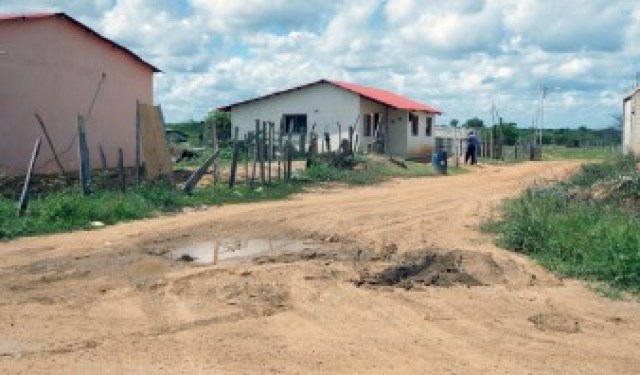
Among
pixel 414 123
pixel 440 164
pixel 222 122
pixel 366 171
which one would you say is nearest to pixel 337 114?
pixel 414 123

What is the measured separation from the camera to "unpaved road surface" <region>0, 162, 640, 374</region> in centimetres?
561

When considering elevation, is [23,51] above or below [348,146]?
above

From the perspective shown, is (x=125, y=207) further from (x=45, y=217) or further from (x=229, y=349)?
(x=229, y=349)

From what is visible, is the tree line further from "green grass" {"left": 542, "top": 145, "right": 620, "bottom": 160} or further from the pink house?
the pink house

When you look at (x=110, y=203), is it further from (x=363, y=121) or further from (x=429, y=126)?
(x=429, y=126)

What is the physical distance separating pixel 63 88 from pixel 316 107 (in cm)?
1723

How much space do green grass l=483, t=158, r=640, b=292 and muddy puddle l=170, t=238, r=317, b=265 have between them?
2.99 metres

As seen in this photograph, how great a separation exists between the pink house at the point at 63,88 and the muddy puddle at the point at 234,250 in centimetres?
919

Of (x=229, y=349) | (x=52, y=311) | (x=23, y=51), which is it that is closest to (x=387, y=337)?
(x=229, y=349)

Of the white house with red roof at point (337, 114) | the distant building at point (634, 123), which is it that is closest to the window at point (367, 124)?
the white house with red roof at point (337, 114)

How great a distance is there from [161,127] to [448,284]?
35.4 feet

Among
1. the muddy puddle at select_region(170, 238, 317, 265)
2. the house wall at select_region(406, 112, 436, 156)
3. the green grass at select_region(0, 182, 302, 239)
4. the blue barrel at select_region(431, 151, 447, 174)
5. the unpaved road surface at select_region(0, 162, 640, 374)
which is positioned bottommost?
the unpaved road surface at select_region(0, 162, 640, 374)

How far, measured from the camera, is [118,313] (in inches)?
267

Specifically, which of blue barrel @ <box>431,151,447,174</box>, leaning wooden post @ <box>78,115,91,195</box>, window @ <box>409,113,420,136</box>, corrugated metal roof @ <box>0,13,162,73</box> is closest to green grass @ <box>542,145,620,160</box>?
window @ <box>409,113,420,136</box>
